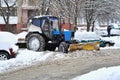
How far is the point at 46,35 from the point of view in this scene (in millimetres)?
26016

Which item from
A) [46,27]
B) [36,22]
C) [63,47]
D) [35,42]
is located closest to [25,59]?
[63,47]

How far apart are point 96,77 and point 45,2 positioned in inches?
1408

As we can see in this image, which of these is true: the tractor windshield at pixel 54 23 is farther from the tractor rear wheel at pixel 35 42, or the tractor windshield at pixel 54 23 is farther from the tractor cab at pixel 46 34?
the tractor rear wheel at pixel 35 42

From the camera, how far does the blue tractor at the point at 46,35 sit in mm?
25859

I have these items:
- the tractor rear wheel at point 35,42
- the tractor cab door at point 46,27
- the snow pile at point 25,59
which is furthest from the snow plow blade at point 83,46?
the snow pile at point 25,59

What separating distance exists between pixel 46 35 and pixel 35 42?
904 millimetres

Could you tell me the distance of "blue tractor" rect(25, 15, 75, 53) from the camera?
2586cm

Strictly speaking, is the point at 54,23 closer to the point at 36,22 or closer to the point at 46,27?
the point at 46,27

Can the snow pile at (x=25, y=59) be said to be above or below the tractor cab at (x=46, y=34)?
below

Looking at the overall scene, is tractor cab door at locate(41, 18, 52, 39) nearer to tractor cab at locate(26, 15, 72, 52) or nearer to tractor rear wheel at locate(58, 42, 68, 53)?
tractor cab at locate(26, 15, 72, 52)

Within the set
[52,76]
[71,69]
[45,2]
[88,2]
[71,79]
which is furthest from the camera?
[45,2]

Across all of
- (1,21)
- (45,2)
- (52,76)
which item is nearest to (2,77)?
(52,76)

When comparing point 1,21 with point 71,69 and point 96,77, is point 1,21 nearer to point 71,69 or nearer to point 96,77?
point 71,69

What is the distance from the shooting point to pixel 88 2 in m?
39.5
